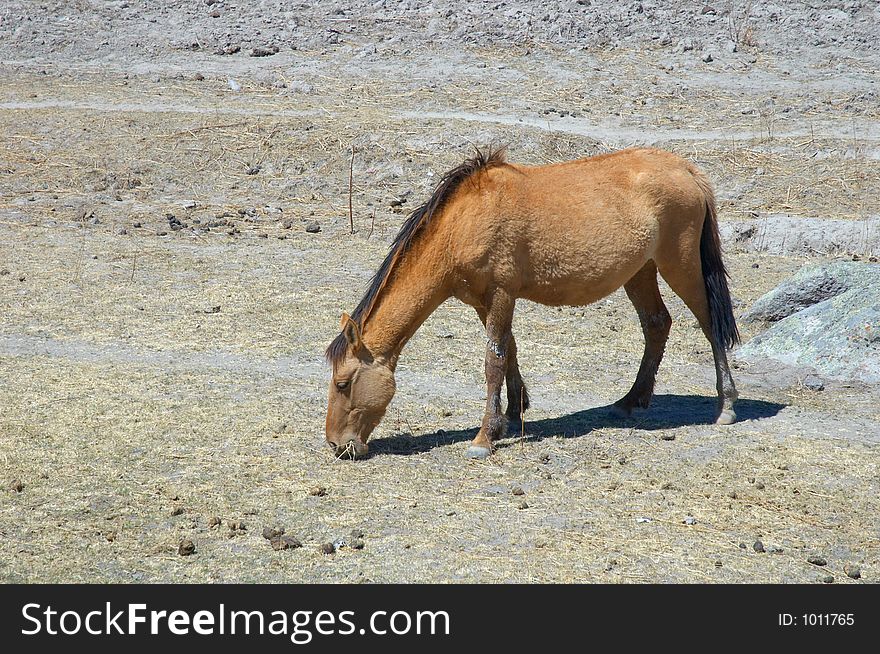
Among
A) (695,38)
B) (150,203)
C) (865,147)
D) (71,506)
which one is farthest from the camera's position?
(695,38)

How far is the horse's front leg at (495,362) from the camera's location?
24.6 ft

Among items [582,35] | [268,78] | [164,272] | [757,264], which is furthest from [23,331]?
[582,35]

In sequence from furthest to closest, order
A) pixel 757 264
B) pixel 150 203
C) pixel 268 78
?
pixel 268 78 < pixel 150 203 < pixel 757 264

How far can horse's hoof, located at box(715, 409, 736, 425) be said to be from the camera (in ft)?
26.7

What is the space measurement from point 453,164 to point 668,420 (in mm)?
9928

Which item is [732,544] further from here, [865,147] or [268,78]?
[268,78]

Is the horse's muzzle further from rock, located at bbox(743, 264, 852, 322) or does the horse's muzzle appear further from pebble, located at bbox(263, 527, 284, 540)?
rock, located at bbox(743, 264, 852, 322)

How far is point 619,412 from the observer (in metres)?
8.40

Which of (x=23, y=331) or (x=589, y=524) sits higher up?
(x=589, y=524)

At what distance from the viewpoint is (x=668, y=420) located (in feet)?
27.3

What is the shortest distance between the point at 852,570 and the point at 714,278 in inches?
125

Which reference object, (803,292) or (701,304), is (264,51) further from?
(701,304)

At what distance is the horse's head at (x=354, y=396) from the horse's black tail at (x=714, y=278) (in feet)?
8.95

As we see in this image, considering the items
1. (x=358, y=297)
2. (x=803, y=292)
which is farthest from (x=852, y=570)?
(x=358, y=297)
